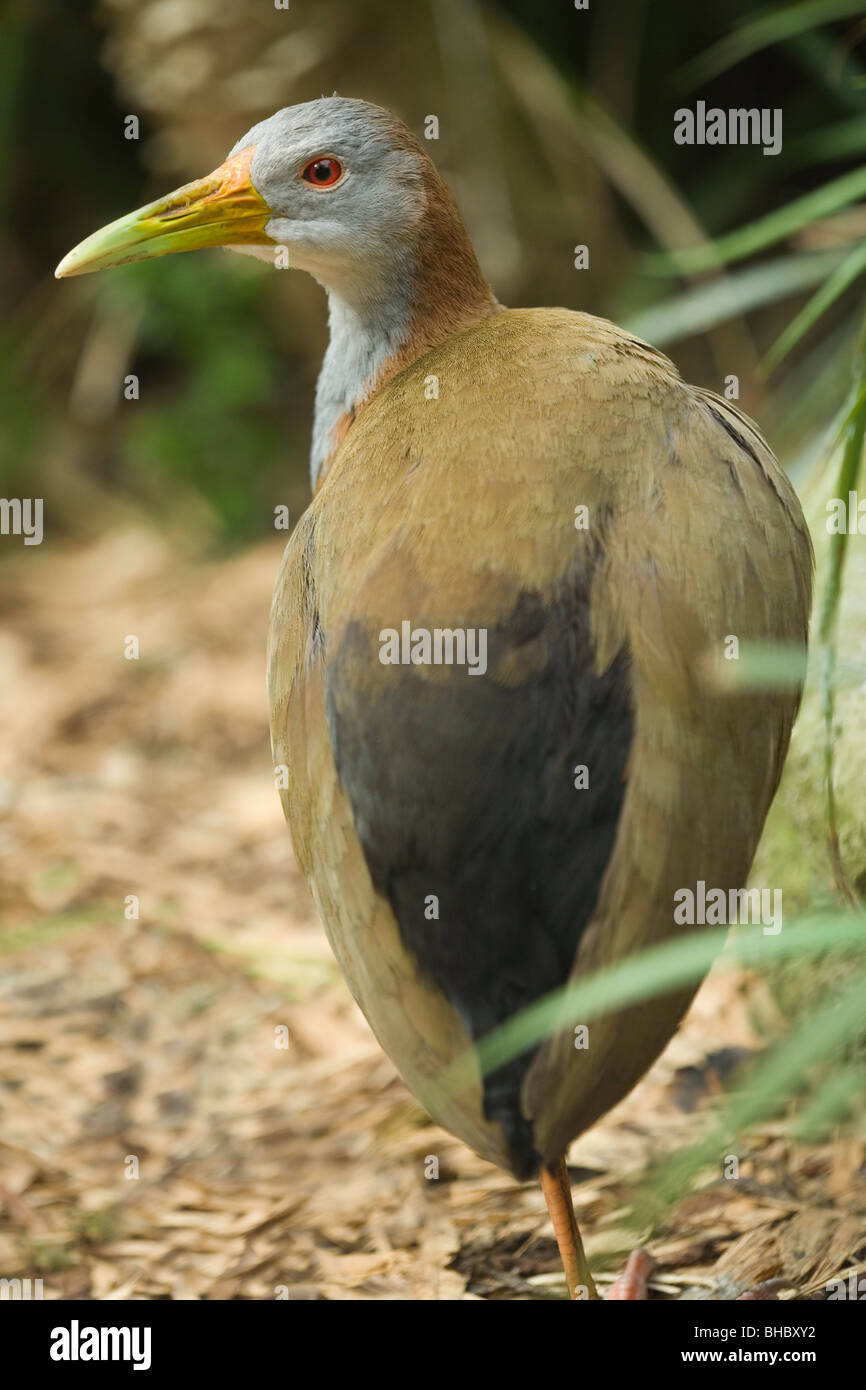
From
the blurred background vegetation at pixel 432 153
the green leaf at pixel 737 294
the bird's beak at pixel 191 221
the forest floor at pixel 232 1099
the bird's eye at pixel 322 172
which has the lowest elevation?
the forest floor at pixel 232 1099

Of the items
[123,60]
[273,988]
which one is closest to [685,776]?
[273,988]

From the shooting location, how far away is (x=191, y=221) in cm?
268

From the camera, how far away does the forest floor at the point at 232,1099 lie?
2602 mm

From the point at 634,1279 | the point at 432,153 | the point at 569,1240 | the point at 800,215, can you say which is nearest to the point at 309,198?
the point at 800,215

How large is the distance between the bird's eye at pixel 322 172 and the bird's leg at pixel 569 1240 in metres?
1.77

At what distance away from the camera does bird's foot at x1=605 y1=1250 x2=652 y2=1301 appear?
2416mm

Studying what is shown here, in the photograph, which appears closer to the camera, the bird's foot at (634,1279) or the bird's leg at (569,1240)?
the bird's leg at (569,1240)

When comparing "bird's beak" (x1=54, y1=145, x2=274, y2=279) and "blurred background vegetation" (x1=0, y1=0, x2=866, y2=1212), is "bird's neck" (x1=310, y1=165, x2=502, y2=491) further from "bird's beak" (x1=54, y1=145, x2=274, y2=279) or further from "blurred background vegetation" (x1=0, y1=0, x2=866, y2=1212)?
"blurred background vegetation" (x1=0, y1=0, x2=866, y2=1212)

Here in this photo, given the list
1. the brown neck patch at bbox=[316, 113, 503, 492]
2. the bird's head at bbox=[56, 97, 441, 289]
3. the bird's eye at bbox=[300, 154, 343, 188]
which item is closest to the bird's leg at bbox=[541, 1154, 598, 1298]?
the brown neck patch at bbox=[316, 113, 503, 492]

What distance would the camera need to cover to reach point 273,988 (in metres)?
3.58

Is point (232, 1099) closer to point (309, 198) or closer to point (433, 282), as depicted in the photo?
point (433, 282)

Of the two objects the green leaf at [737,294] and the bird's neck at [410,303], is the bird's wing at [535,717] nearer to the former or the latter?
the bird's neck at [410,303]

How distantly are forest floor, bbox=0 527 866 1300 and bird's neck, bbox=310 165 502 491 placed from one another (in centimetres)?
138

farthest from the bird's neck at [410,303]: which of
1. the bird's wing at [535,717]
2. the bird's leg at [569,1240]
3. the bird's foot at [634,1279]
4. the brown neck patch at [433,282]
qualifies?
the bird's foot at [634,1279]
